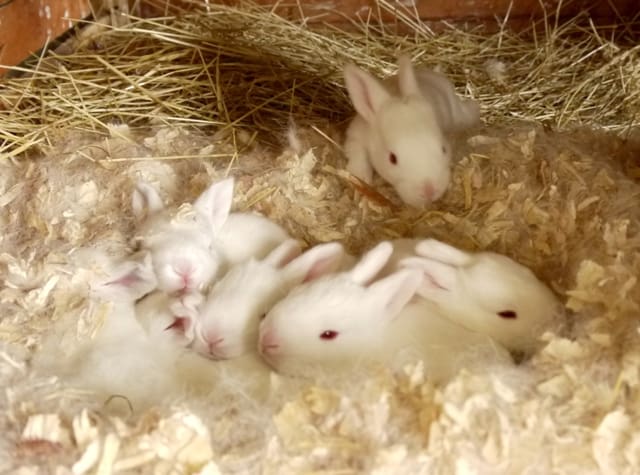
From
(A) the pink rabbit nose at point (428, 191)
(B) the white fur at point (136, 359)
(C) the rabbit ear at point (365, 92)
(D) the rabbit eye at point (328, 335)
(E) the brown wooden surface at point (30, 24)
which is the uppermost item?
(E) the brown wooden surface at point (30, 24)

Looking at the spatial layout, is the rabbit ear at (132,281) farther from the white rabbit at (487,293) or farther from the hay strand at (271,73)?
the hay strand at (271,73)

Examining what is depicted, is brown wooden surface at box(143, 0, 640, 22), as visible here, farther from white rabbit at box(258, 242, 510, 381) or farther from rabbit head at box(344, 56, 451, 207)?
white rabbit at box(258, 242, 510, 381)

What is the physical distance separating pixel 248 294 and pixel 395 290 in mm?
383

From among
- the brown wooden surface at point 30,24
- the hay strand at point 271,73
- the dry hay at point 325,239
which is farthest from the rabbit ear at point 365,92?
the brown wooden surface at point 30,24

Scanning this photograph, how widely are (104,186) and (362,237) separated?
0.85m

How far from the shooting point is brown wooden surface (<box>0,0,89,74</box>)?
2825 millimetres

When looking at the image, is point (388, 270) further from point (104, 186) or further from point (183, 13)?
point (183, 13)

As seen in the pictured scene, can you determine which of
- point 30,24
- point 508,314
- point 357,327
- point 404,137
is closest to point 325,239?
point 404,137

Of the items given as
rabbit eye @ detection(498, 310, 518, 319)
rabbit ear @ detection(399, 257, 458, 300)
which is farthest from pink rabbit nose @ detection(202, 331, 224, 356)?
rabbit eye @ detection(498, 310, 518, 319)

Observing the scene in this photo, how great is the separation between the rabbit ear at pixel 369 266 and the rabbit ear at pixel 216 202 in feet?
1.62

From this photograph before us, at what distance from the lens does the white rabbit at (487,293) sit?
1891mm

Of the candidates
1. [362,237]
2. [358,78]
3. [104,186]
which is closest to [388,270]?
Answer: [362,237]

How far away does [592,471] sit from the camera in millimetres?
1309

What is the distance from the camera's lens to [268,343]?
1837 mm
